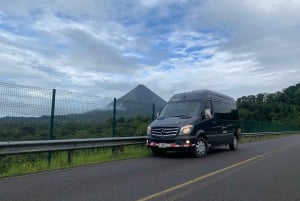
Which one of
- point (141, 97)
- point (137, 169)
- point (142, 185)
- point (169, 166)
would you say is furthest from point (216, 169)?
point (141, 97)

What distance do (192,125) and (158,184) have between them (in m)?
5.77

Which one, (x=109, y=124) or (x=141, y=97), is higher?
(x=141, y=97)

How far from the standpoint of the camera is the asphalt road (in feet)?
20.6

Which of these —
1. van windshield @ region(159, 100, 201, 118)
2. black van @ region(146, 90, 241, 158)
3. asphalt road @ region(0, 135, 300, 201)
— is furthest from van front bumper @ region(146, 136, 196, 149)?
asphalt road @ region(0, 135, 300, 201)

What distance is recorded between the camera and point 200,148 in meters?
13.3

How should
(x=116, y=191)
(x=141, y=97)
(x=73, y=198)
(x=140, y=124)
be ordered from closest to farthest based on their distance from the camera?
(x=73, y=198), (x=116, y=191), (x=140, y=124), (x=141, y=97)

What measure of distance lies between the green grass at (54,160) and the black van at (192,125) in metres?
1.28

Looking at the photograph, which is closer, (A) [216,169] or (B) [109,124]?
(A) [216,169]

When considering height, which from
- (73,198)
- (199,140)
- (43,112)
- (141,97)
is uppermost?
(141,97)

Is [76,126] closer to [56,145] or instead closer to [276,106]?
[56,145]

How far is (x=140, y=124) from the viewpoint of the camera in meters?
16.6

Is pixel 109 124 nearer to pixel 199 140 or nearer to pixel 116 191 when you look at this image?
pixel 199 140

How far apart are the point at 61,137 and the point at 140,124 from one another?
16.4 feet

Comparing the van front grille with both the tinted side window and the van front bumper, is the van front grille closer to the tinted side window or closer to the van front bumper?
the van front bumper
